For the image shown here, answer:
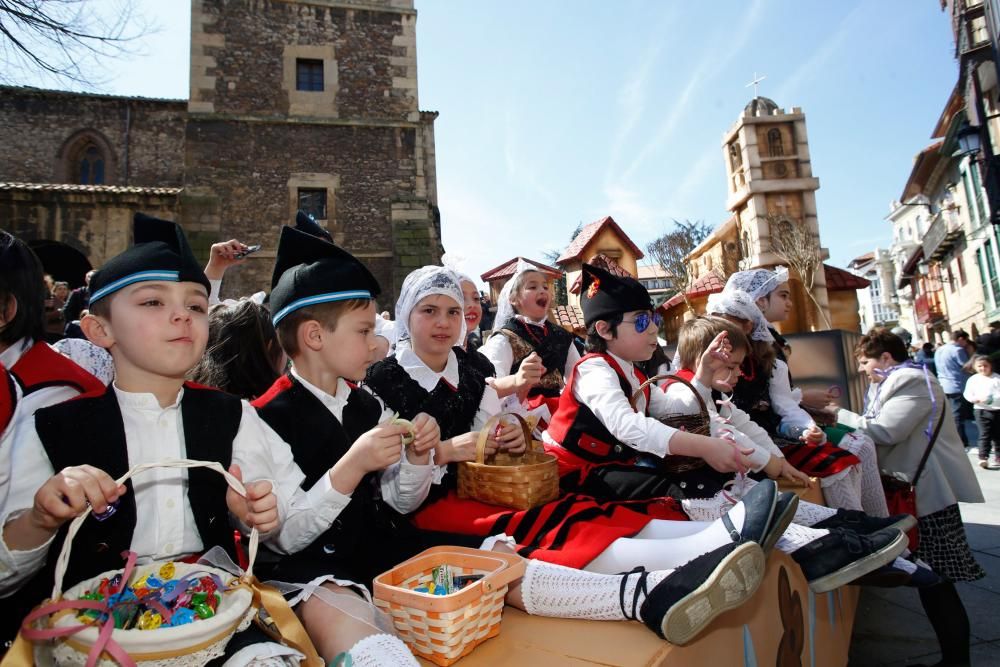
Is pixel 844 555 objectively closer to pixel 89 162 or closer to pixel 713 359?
pixel 713 359

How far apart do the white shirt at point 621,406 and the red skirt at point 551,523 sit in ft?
1.10

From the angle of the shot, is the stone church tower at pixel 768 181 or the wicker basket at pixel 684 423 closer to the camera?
the wicker basket at pixel 684 423

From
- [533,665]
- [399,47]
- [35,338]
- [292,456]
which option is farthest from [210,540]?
[399,47]

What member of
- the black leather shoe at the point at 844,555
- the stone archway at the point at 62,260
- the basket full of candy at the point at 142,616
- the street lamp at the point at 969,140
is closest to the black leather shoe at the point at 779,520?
the black leather shoe at the point at 844,555

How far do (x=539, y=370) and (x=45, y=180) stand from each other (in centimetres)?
2038

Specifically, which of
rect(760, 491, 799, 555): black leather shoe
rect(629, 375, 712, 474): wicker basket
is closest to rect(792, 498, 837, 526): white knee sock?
rect(629, 375, 712, 474): wicker basket

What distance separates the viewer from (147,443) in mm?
1560

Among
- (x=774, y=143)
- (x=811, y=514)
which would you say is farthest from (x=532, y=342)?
(x=774, y=143)

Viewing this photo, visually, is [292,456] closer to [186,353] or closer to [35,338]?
[186,353]

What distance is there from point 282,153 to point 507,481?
13789 millimetres

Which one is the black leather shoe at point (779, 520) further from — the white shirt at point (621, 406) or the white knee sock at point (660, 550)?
the white shirt at point (621, 406)

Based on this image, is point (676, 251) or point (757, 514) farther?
point (676, 251)

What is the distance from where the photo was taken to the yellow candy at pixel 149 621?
3.60 feet

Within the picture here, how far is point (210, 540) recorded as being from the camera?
5.31 ft
